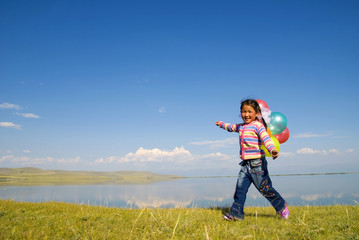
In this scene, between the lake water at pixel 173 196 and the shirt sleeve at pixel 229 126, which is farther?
the lake water at pixel 173 196

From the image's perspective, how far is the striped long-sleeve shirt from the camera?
16.0 feet

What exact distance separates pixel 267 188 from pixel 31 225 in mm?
4406

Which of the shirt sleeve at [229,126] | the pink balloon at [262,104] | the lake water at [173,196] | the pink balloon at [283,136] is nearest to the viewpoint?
the shirt sleeve at [229,126]

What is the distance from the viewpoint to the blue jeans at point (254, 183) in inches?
189

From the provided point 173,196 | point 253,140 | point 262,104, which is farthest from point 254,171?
point 173,196

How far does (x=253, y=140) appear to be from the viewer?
499cm

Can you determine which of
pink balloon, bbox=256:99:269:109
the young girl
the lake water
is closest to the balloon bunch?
pink balloon, bbox=256:99:269:109

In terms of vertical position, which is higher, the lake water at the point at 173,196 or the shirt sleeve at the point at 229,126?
the shirt sleeve at the point at 229,126

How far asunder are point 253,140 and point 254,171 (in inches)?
26.0

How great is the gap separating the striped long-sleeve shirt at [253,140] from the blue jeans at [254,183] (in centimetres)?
15

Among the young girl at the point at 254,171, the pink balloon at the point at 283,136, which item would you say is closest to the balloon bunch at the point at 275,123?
the pink balloon at the point at 283,136

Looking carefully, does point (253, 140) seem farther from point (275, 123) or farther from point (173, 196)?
point (173, 196)

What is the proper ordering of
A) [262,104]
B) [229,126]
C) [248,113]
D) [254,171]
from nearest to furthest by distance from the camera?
[254,171] < [248,113] < [229,126] < [262,104]

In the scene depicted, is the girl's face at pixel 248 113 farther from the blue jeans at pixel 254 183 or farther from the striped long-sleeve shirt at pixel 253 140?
the blue jeans at pixel 254 183
